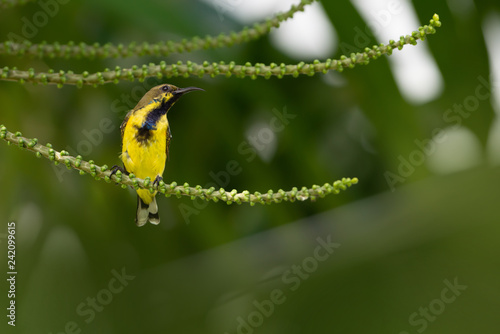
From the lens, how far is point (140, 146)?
52.5 inches

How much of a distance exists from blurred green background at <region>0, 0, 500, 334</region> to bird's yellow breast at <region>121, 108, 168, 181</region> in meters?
0.46

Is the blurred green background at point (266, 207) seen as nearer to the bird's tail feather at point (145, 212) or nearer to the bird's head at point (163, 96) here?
the bird's head at point (163, 96)

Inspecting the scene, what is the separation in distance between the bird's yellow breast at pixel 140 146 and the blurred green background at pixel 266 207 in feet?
1.51

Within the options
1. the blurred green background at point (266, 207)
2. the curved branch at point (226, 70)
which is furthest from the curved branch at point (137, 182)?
the blurred green background at point (266, 207)

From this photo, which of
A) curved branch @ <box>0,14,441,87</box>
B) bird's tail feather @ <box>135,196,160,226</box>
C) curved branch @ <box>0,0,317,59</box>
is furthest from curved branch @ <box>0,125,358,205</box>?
bird's tail feather @ <box>135,196,160,226</box>

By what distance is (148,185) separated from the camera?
3.11 ft

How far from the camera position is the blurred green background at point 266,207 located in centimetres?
190

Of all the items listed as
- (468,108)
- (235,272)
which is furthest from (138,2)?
(468,108)

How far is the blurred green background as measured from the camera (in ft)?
6.23

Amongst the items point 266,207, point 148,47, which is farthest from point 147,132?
point 266,207

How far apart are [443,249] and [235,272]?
73 centimetres

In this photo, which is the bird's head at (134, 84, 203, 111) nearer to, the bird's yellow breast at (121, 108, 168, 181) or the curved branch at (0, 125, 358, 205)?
the bird's yellow breast at (121, 108, 168, 181)

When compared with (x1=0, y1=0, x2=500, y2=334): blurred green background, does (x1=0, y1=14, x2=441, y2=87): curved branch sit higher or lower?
lower

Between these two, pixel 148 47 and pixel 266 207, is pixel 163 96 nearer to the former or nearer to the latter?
pixel 148 47
